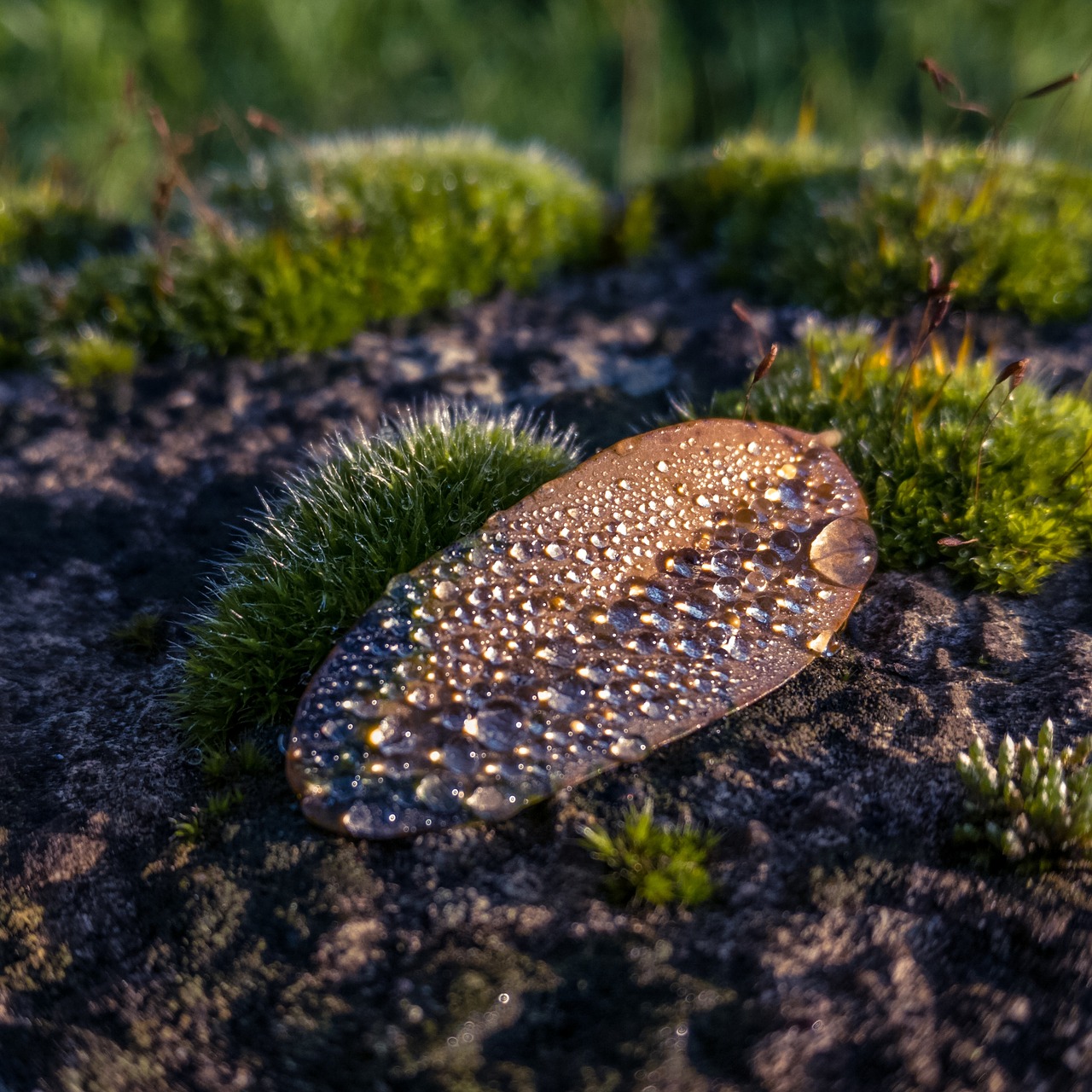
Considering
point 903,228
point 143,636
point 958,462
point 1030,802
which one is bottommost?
point 143,636

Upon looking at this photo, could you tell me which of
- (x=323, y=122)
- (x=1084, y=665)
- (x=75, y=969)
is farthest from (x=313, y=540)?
(x=323, y=122)

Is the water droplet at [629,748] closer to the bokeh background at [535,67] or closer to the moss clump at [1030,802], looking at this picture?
the moss clump at [1030,802]

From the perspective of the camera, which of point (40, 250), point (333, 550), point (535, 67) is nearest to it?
point (333, 550)

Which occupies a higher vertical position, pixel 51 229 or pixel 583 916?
pixel 51 229

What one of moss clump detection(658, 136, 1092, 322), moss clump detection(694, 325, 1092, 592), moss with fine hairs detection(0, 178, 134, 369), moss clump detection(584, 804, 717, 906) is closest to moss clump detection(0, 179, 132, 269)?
moss with fine hairs detection(0, 178, 134, 369)

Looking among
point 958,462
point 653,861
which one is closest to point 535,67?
A: point 958,462

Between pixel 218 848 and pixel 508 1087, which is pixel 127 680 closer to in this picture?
pixel 218 848

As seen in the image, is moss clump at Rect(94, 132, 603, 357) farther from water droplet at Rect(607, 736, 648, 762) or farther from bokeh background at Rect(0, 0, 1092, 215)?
bokeh background at Rect(0, 0, 1092, 215)

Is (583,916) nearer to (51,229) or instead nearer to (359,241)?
(359,241)
